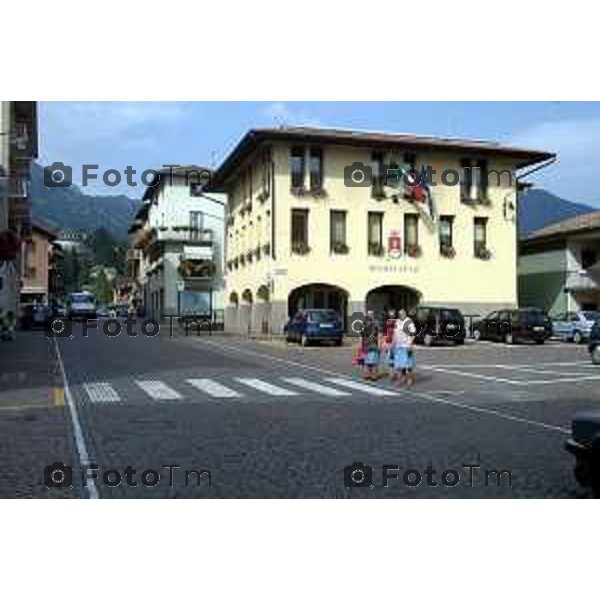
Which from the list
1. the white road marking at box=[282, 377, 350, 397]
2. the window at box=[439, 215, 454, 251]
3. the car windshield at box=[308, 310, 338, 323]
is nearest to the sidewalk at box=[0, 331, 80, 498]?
the white road marking at box=[282, 377, 350, 397]

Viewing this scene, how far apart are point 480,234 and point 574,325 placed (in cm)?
802

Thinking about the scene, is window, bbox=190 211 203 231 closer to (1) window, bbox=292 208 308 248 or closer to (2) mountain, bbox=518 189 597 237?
(2) mountain, bbox=518 189 597 237

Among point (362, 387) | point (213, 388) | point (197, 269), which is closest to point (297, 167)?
point (362, 387)

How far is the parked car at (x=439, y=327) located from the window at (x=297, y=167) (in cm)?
860

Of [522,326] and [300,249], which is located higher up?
[300,249]

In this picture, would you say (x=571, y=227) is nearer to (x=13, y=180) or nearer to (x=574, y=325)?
(x=574, y=325)

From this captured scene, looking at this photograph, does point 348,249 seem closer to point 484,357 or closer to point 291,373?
point 484,357

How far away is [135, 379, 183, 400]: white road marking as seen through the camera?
18656 millimetres

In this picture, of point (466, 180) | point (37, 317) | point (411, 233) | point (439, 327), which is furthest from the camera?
point (37, 317)

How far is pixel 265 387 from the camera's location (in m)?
21.0

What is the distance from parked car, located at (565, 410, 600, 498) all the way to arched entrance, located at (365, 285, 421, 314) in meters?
39.7

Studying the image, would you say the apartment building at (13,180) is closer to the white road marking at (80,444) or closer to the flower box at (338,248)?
the flower box at (338,248)

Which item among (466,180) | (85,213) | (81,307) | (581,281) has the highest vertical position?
(85,213)
